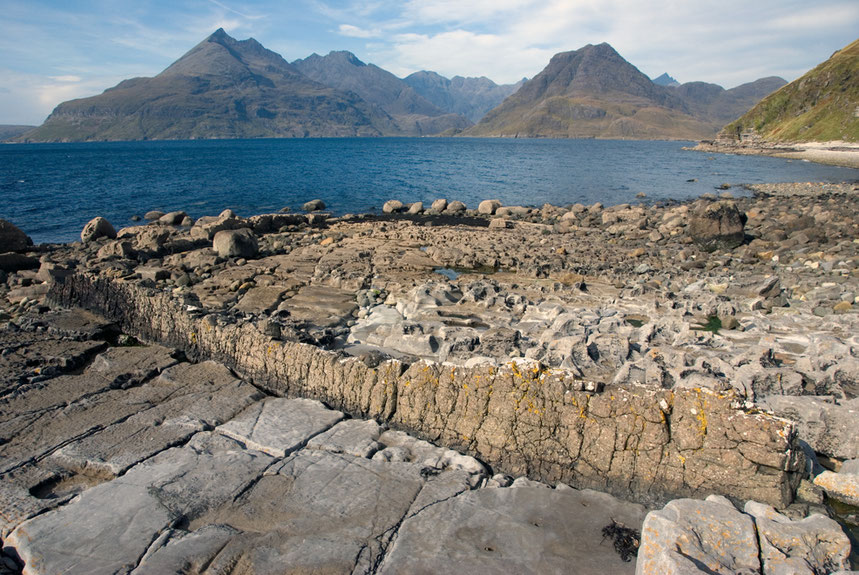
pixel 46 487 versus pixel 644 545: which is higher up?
pixel 644 545

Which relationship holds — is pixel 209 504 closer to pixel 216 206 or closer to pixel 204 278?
pixel 204 278

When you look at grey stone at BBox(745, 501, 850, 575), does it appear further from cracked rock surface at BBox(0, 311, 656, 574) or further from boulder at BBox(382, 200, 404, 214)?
boulder at BBox(382, 200, 404, 214)

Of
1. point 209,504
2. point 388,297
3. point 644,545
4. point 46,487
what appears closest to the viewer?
point 644,545

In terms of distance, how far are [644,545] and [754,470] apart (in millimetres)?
2248

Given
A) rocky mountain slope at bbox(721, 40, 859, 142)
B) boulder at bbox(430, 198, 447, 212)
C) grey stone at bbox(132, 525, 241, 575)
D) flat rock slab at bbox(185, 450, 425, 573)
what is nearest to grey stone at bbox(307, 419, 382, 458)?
flat rock slab at bbox(185, 450, 425, 573)

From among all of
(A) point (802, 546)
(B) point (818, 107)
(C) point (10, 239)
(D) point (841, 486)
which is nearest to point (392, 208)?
(C) point (10, 239)

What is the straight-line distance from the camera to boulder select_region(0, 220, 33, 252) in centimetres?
2364

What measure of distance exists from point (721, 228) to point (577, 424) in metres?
19.8

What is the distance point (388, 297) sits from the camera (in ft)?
48.2

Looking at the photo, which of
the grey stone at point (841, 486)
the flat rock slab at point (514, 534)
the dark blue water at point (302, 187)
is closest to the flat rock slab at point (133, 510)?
the flat rock slab at point (514, 534)

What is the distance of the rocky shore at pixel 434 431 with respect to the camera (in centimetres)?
495

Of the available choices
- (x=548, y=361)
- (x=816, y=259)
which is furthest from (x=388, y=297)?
(x=816, y=259)

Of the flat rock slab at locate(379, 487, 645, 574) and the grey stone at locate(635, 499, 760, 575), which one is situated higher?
the grey stone at locate(635, 499, 760, 575)

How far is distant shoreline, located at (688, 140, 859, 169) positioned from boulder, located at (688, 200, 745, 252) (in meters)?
65.3
